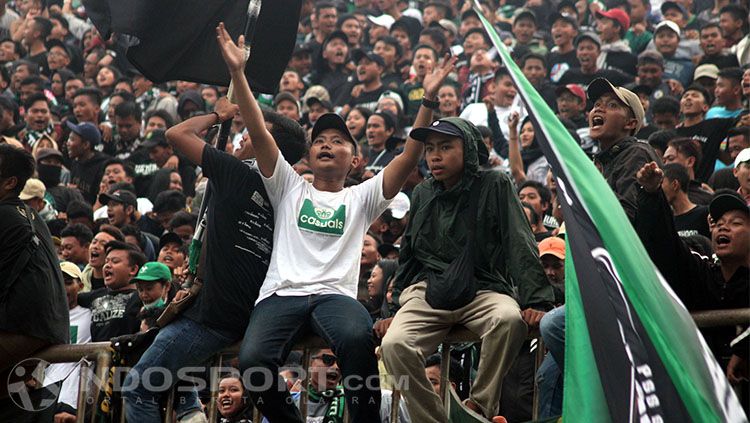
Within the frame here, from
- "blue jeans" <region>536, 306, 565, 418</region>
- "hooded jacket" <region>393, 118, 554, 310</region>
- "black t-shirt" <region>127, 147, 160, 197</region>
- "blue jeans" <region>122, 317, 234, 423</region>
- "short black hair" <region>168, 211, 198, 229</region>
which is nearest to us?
"blue jeans" <region>536, 306, 565, 418</region>

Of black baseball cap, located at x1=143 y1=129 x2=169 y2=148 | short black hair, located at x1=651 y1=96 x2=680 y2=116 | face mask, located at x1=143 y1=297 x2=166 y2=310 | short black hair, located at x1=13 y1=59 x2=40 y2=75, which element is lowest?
face mask, located at x1=143 y1=297 x2=166 y2=310

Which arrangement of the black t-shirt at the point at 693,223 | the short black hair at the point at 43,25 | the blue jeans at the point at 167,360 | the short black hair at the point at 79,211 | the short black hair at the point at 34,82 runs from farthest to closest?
the short black hair at the point at 43,25 < the short black hair at the point at 34,82 < the short black hair at the point at 79,211 < the black t-shirt at the point at 693,223 < the blue jeans at the point at 167,360

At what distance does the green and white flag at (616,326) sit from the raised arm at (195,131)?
287 cm

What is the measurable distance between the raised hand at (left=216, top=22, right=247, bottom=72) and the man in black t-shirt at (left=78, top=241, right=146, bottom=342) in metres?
2.76

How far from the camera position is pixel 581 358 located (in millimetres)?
4637

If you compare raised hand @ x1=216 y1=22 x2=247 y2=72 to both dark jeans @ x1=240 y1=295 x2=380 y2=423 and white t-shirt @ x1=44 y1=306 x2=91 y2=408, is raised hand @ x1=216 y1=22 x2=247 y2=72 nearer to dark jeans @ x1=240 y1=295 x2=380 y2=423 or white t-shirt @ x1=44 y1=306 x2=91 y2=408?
dark jeans @ x1=240 y1=295 x2=380 y2=423

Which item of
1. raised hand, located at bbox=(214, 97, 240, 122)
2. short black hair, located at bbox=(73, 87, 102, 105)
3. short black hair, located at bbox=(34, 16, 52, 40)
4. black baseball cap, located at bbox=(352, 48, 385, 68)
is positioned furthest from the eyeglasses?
short black hair, located at bbox=(34, 16, 52, 40)

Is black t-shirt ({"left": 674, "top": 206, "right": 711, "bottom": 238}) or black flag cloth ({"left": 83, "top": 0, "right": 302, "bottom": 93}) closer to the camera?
black flag cloth ({"left": 83, "top": 0, "right": 302, "bottom": 93})

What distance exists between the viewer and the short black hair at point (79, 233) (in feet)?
37.6

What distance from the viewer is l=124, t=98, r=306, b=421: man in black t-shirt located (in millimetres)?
6867

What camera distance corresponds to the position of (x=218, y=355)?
705 cm

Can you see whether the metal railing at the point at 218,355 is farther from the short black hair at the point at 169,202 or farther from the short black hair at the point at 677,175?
the short black hair at the point at 169,202

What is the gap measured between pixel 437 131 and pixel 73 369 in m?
2.67

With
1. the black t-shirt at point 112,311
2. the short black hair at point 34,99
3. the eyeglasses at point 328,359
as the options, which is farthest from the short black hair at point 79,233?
the short black hair at point 34,99
